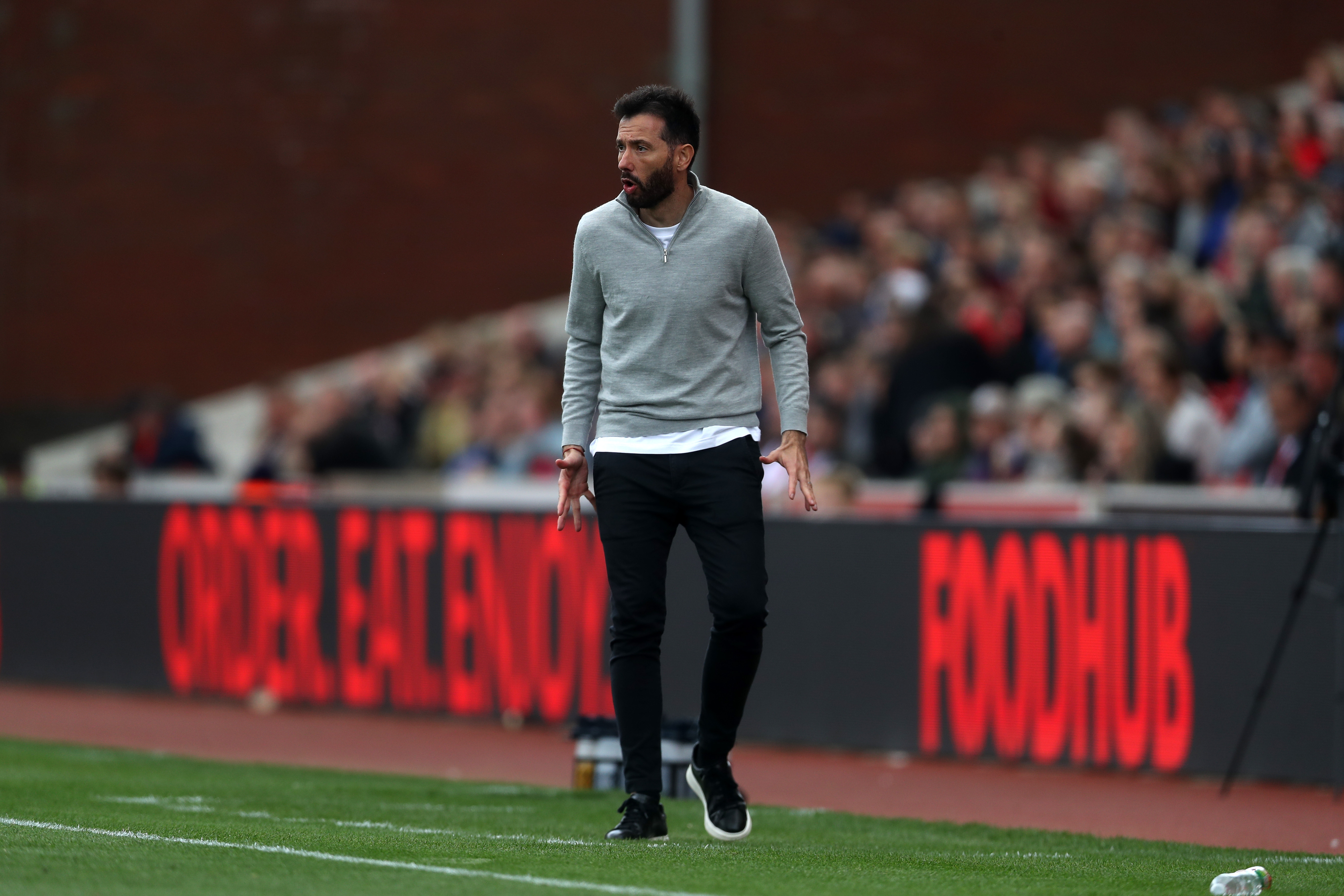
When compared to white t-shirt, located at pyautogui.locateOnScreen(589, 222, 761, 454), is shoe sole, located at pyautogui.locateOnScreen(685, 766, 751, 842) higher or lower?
lower

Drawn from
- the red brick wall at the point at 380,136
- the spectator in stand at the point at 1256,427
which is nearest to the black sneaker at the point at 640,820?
the spectator in stand at the point at 1256,427

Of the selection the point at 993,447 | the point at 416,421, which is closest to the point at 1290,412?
the point at 993,447

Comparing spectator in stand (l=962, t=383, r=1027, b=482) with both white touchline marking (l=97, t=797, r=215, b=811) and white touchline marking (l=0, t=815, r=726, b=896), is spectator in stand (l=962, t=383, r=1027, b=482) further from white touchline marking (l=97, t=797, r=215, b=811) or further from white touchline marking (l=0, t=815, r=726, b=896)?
white touchline marking (l=0, t=815, r=726, b=896)

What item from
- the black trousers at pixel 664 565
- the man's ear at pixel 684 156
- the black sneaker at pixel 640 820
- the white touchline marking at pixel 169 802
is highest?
the man's ear at pixel 684 156

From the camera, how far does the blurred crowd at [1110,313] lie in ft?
41.8

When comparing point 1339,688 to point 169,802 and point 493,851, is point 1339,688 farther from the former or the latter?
point 169,802

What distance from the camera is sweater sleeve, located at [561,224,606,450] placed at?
6.83 metres

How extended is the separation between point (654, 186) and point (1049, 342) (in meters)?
8.59

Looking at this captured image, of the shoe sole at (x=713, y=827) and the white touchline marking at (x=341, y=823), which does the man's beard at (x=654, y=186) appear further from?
the white touchline marking at (x=341, y=823)

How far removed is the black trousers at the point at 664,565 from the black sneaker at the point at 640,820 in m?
0.05

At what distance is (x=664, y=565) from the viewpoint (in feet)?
22.4

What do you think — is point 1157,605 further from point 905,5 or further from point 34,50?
point 34,50

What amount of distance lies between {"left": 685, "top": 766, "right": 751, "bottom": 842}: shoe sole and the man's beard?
1.75 meters

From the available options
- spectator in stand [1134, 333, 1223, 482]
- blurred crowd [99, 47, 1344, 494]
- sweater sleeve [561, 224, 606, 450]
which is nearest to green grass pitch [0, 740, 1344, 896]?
sweater sleeve [561, 224, 606, 450]
